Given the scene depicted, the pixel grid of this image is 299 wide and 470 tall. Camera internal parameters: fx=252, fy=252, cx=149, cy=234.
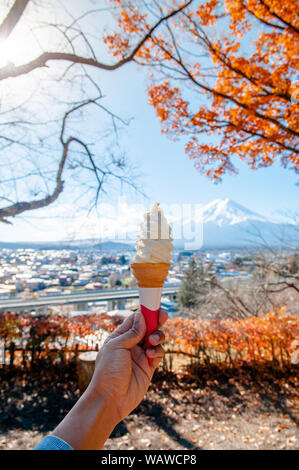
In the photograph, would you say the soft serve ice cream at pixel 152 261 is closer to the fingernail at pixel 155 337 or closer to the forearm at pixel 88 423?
the fingernail at pixel 155 337

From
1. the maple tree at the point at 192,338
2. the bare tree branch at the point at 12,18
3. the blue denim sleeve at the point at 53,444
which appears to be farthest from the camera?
the maple tree at the point at 192,338

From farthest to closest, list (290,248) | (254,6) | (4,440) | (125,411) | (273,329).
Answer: (290,248) < (273,329) < (254,6) < (4,440) < (125,411)

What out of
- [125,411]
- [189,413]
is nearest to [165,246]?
[125,411]

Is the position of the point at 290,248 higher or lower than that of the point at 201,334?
higher

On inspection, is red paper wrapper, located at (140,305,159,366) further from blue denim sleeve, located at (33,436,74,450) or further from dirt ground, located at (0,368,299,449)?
dirt ground, located at (0,368,299,449)

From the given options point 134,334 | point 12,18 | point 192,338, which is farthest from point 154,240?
point 192,338

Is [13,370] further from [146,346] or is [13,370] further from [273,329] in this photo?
[273,329]

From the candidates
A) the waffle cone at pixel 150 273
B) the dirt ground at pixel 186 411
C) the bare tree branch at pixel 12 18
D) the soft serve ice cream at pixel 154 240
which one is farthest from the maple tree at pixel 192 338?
the bare tree branch at pixel 12 18

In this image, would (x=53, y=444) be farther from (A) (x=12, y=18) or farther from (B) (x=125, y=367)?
(A) (x=12, y=18)
